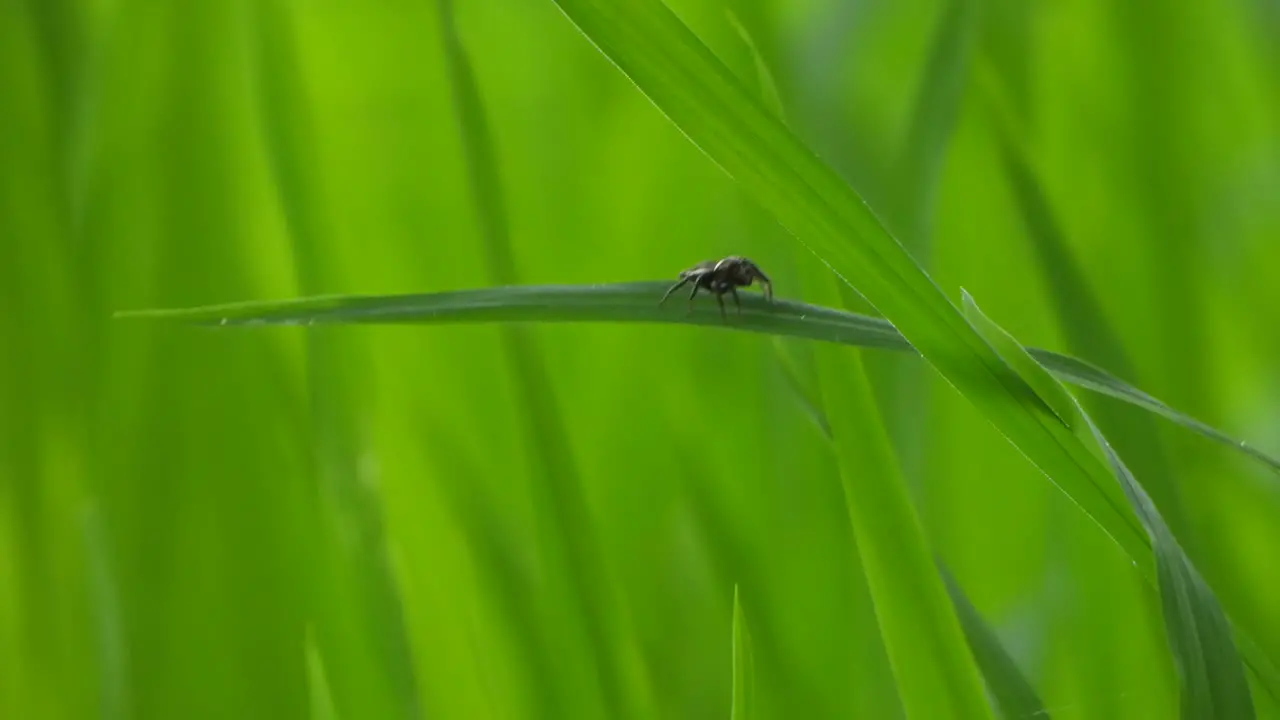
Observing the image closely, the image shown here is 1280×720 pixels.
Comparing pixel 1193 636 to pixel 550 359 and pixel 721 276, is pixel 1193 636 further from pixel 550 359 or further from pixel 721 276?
pixel 550 359

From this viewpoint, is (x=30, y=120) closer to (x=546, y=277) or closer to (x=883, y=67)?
(x=546, y=277)

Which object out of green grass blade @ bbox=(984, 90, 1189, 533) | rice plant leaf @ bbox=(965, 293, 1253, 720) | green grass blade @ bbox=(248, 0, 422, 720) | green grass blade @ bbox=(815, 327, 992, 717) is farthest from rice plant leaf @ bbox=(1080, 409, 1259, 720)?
green grass blade @ bbox=(248, 0, 422, 720)

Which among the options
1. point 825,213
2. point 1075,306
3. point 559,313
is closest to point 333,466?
point 559,313

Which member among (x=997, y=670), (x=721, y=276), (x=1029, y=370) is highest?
(x=721, y=276)

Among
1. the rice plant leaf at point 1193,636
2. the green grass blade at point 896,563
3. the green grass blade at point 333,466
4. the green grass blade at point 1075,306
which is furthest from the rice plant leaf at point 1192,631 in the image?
the green grass blade at point 333,466

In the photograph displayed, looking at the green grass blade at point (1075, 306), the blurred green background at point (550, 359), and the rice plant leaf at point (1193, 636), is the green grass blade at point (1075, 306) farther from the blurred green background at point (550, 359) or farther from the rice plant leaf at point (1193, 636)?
the rice plant leaf at point (1193, 636)

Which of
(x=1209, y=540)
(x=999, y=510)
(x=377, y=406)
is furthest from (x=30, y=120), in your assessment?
(x=1209, y=540)
